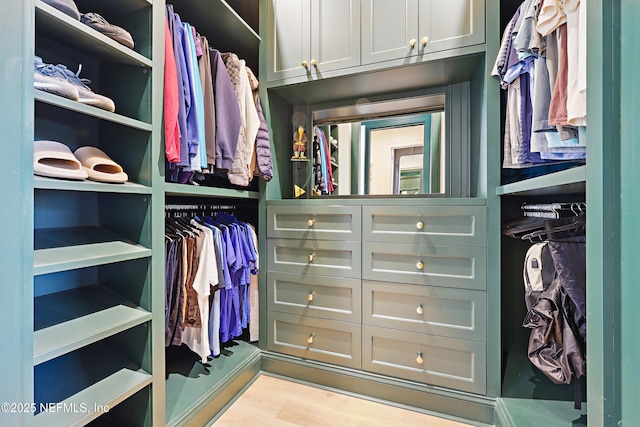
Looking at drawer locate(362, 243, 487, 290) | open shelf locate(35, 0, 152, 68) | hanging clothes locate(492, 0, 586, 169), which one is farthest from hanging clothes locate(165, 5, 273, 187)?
hanging clothes locate(492, 0, 586, 169)

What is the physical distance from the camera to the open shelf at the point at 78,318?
34.5 inches

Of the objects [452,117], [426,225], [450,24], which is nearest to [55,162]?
[426,225]

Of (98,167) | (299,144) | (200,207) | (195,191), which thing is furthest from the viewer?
(299,144)

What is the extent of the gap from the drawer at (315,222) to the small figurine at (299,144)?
1.62ft

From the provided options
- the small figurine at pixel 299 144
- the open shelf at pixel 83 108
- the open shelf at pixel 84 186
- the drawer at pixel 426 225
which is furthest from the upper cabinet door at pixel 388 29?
the open shelf at pixel 84 186

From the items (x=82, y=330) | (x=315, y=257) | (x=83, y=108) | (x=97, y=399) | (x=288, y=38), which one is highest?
(x=288, y=38)

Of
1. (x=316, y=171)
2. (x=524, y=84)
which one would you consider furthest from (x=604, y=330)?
(x=316, y=171)

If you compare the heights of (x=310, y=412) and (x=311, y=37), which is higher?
(x=311, y=37)

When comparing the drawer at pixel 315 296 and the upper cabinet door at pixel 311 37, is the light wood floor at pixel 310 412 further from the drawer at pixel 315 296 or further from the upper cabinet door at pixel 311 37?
the upper cabinet door at pixel 311 37

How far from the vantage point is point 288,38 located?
1.84 meters

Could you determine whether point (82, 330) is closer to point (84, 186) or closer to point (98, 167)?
point (84, 186)

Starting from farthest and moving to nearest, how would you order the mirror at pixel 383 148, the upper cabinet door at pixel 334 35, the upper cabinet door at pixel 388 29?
the mirror at pixel 383 148
the upper cabinet door at pixel 334 35
the upper cabinet door at pixel 388 29

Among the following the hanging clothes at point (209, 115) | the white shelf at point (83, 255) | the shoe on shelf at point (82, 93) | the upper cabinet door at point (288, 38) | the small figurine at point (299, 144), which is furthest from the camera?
the small figurine at point (299, 144)

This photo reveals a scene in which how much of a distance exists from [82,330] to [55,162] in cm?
56
